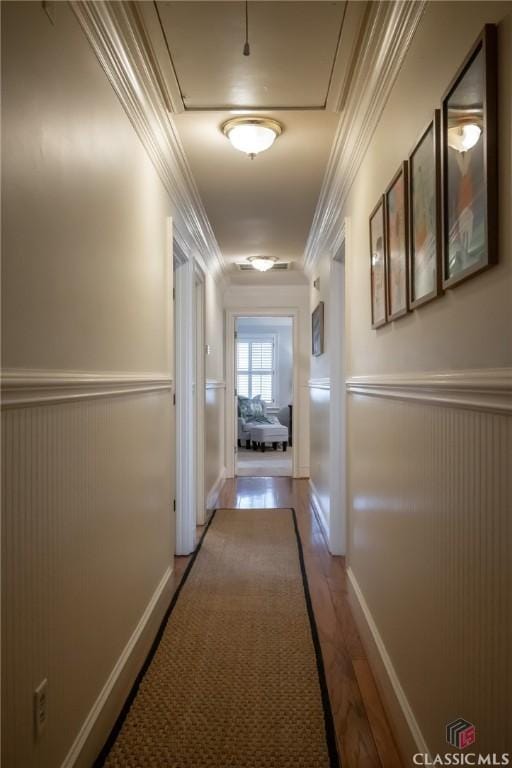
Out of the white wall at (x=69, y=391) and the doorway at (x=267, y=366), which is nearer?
the white wall at (x=69, y=391)

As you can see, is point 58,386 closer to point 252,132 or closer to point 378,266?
point 378,266

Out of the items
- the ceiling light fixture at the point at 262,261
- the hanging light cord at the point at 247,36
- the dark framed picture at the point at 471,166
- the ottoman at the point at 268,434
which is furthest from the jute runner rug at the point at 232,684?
the ottoman at the point at 268,434

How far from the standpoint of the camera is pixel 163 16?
5.45 feet

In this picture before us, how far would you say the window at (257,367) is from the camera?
10.6 meters

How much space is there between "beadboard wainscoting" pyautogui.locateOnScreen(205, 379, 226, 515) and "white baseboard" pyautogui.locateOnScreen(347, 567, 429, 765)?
2346 mm

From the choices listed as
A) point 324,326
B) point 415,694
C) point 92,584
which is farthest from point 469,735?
point 324,326

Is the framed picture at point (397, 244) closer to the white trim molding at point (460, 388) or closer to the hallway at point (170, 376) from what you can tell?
the hallway at point (170, 376)

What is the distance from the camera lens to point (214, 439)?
5.26m

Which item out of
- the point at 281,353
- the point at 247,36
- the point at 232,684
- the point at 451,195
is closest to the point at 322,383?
the point at 232,684

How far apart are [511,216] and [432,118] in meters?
0.61

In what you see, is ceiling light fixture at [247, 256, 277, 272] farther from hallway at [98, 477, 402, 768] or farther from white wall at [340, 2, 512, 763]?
white wall at [340, 2, 512, 763]

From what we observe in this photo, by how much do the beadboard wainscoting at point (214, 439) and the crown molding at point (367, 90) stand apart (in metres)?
2.06

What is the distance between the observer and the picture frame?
6.51 feet

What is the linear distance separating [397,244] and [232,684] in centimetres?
174
